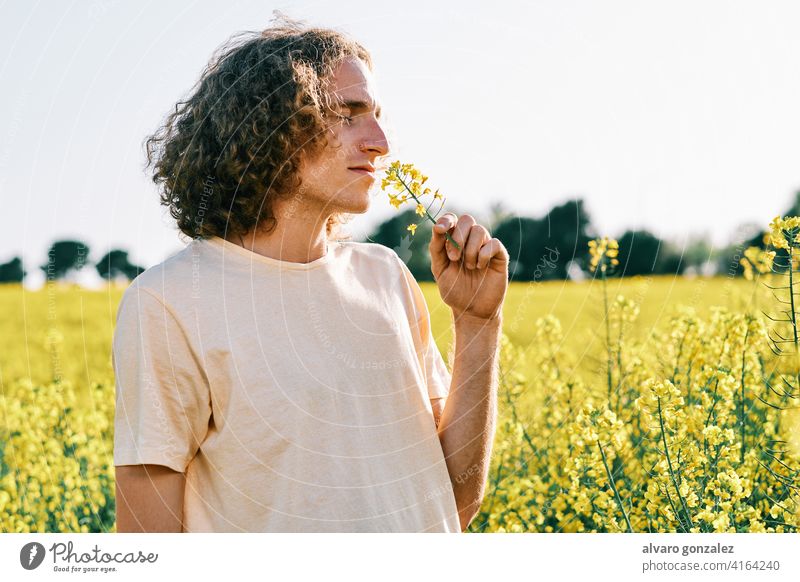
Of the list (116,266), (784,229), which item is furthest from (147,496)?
(116,266)

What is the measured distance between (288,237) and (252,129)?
27 cm

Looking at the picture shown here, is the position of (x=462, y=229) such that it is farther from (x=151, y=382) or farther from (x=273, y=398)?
(x=151, y=382)

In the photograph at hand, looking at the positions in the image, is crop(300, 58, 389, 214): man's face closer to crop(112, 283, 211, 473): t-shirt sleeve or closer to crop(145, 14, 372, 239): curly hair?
crop(145, 14, 372, 239): curly hair

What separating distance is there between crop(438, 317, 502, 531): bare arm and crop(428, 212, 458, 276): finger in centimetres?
14

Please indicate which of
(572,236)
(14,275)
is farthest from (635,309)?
(572,236)

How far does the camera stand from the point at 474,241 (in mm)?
1786

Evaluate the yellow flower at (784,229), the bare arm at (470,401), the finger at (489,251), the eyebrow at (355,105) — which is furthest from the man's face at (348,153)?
the yellow flower at (784,229)

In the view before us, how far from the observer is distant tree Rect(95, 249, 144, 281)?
405 cm

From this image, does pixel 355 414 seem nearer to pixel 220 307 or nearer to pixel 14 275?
pixel 220 307

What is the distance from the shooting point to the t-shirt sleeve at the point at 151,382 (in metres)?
1.58

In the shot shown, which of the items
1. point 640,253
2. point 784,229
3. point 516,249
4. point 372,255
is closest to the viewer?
point 372,255

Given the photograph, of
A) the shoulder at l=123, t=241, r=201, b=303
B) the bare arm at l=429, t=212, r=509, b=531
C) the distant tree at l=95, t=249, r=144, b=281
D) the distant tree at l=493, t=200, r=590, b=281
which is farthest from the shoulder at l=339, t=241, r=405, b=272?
the distant tree at l=95, t=249, r=144, b=281

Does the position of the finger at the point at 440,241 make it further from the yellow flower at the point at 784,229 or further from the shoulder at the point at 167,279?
the yellow flower at the point at 784,229

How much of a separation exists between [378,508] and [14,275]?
14.7 ft
